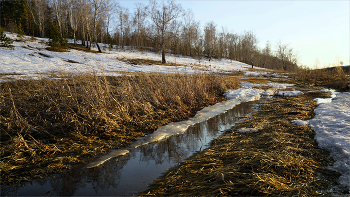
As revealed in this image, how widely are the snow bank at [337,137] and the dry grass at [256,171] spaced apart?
11 cm

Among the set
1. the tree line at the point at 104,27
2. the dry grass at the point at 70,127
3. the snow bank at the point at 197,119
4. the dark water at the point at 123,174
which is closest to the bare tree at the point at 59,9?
the tree line at the point at 104,27

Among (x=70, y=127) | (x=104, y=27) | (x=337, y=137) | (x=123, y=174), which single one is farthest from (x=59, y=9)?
(x=337, y=137)

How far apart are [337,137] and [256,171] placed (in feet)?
6.50

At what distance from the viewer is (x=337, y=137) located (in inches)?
125

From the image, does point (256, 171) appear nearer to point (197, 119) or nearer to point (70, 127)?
point (197, 119)

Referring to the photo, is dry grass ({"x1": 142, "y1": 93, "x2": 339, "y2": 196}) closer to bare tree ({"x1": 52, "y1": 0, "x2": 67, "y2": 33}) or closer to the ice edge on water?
the ice edge on water

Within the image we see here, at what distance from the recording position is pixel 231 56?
60.2m

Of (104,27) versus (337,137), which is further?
(104,27)

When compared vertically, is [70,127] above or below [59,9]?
below

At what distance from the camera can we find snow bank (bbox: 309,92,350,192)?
2.40 m

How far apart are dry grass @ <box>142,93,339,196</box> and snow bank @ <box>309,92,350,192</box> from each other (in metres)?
0.11

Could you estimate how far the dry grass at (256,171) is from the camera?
2055 millimetres

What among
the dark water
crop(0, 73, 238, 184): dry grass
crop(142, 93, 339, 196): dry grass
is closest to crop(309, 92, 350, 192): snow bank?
crop(142, 93, 339, 196): dry grass

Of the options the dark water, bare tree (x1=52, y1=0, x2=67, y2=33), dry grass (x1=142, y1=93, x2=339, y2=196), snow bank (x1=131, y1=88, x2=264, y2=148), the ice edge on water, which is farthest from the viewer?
bare tree (x1=52, y1=0, x2=67, y2=33)
